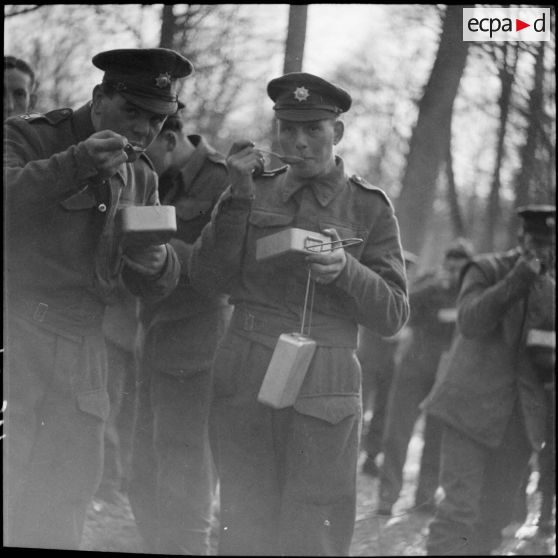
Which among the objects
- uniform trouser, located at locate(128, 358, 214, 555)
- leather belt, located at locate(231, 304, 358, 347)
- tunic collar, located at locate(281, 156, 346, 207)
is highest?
tunic collar, located at locate(281, 156, 346, 207)

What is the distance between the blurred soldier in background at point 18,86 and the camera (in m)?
3.46

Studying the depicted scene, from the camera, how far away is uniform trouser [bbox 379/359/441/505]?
4.53m

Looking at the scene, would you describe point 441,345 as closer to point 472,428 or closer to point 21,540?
point 472,428

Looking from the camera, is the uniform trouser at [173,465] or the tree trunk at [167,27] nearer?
the uniform trouser at [173,465]

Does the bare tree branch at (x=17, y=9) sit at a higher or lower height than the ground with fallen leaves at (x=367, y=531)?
higher

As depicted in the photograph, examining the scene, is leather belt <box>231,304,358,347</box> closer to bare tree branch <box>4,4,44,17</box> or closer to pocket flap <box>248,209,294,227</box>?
pocket flap <box>248,209,294,227</box>

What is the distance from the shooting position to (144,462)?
133 inches

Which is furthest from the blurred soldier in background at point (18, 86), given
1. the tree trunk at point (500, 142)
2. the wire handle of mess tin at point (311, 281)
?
the tree trunk at point (500, 142)

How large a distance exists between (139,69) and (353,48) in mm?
965

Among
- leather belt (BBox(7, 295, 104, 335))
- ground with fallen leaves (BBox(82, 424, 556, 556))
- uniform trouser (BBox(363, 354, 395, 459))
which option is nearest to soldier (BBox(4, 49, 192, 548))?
leather belt (BBox(7, 295, 104, 335))

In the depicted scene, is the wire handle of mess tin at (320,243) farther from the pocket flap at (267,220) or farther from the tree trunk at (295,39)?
the tree trunk at (295,39)

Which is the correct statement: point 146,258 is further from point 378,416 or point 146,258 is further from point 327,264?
point 378,416

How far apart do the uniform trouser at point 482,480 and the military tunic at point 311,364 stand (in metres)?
1.09

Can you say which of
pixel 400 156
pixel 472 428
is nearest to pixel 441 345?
pixel 472 428
